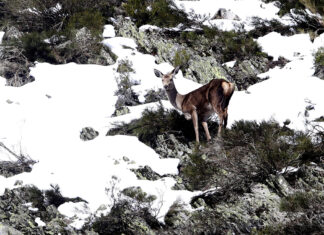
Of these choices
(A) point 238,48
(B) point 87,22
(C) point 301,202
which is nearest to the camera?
(C) point 301,202

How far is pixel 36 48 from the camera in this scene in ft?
48.2

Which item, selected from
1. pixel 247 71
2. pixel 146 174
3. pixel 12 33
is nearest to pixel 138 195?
pixel 146 174

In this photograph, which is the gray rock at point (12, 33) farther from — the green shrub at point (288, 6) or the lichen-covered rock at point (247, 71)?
the green shrub at point (288, 6)

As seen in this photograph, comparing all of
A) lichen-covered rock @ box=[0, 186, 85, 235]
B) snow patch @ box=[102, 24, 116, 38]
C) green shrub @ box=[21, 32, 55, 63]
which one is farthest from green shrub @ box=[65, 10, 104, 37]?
lichen-covered rock @ box=[0, 186, 85, 235]

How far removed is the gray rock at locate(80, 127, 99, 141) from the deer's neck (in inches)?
65.1

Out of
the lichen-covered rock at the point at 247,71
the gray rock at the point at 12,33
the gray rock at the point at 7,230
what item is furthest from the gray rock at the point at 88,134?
the gray rock at the point at 12,33

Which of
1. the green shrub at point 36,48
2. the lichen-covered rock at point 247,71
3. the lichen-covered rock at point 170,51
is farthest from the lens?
the green shrub at point 36,48

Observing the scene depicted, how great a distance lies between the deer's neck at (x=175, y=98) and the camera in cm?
1121

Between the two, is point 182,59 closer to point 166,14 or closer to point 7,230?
point 166,14

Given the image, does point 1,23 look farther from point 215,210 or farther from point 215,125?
point 215,210

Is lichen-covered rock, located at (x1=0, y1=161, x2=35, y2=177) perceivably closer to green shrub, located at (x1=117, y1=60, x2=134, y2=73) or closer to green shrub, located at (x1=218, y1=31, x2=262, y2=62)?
green shrub, located at (x1=117, y1=60, x2=134, y2=73)

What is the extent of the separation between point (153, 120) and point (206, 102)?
112cm

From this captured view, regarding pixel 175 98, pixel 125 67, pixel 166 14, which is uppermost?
pixel 166 14

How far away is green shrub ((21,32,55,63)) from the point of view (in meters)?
14.6
